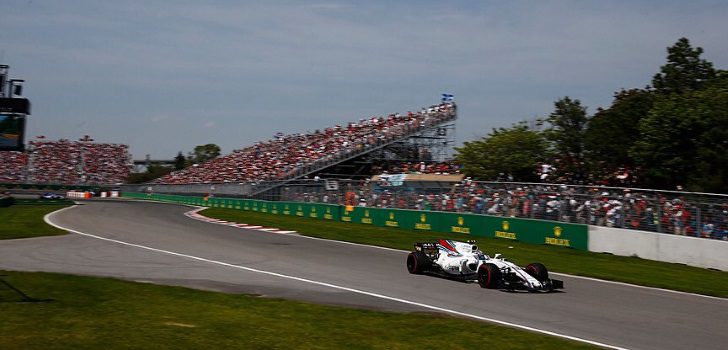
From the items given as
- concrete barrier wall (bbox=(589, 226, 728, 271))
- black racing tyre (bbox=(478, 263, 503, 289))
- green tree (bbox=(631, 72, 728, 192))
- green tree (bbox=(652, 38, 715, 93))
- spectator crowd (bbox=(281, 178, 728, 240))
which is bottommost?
black racing tyre (bbox=(478, 263, 503, 289))

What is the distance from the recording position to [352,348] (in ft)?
26.8

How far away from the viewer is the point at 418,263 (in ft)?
50.1

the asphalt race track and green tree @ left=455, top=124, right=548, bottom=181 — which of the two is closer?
the asphalt race track

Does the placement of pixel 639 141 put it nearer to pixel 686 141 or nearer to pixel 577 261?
pixel 686 141

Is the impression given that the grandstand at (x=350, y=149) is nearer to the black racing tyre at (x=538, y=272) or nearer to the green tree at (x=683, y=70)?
the green tree at (x=683, y=70)

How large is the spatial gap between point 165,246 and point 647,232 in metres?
13.9

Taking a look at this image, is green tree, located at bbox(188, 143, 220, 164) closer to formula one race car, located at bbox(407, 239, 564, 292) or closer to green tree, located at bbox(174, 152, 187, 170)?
green tree, located at bbox(174, 152, 187, 170)

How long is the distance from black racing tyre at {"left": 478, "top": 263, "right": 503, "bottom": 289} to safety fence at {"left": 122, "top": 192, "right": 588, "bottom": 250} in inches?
365

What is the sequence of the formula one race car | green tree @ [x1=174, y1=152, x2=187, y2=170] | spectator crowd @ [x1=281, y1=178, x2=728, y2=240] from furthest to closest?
green tree @ [x1=174, y1=152, x2=187, y2=170], spectator crowd @ [x1=281, y1=178, x2=728, y2=240], the formula one race car

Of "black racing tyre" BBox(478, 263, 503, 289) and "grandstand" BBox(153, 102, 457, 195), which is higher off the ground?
"grandstand" BBox(153, 102, 457, 195)

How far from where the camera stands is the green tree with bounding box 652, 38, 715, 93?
135ft

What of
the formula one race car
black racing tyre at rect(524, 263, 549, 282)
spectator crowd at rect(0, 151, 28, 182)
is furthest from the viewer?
spectator crowd at rect(0, 151, 28, 182)

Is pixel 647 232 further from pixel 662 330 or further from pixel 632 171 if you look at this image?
pixel 632 171

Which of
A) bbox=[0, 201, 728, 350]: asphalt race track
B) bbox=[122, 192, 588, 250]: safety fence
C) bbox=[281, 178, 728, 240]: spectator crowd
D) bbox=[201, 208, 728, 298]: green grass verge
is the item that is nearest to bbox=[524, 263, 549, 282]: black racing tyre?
bbox=[0, 201, 728, 350]: asphalt race track
